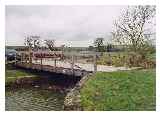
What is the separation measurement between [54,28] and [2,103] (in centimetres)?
122

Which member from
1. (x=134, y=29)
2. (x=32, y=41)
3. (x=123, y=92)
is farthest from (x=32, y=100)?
(x=134, y=29)

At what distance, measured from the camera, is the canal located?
21.7 ft

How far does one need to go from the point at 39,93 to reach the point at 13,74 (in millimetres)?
484

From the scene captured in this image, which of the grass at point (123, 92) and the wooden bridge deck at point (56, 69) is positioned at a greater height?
the wooden bridge deck at point (56, 69)

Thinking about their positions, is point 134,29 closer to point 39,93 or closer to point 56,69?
point 39,93

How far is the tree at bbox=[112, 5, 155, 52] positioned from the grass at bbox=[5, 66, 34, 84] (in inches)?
61.3

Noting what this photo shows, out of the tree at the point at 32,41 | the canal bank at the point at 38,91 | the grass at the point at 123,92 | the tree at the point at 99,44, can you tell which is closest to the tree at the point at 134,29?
the tree at the point at 99,44

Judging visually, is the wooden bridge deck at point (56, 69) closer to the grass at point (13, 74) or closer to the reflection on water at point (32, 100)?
the grass at point (13, 74)

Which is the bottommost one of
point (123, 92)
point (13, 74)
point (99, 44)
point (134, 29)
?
point (123, 92)

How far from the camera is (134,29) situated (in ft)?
22.3

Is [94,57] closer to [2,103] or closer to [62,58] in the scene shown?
[62,58]

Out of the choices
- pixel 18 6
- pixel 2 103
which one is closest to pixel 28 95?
pixel 2 103

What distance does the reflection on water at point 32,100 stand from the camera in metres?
6.55

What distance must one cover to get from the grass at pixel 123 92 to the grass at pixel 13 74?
3.41 feet
